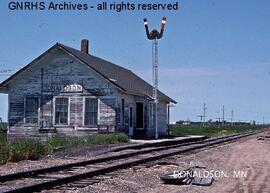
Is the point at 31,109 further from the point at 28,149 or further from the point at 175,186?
the point at 175,186

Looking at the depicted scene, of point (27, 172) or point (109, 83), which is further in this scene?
point (109, 83)

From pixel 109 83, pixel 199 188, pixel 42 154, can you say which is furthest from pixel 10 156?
pixel 109 83

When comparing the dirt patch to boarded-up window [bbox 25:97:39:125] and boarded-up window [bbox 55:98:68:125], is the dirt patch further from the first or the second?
boarded-up window [bbox 25:97:39:125]

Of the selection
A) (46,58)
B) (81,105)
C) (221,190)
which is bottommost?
(221,190)

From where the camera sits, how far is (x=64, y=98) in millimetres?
30812

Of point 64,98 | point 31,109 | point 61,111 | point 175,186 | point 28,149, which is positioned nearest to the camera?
point 175,186

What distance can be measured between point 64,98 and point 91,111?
1856 millimetres

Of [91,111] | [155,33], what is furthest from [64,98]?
[155,33]

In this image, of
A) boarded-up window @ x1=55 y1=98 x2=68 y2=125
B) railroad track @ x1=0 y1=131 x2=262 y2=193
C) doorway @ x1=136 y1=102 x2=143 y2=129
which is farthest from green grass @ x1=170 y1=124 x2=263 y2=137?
railroad track @ x1=0 y1=131 x2=262 y2=193

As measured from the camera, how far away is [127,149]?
2225cm

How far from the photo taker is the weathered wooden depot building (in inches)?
1184

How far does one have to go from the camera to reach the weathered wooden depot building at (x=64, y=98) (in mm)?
30062

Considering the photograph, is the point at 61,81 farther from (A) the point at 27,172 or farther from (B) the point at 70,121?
(A) the point at 27,172

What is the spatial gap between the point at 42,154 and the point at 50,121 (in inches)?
516
